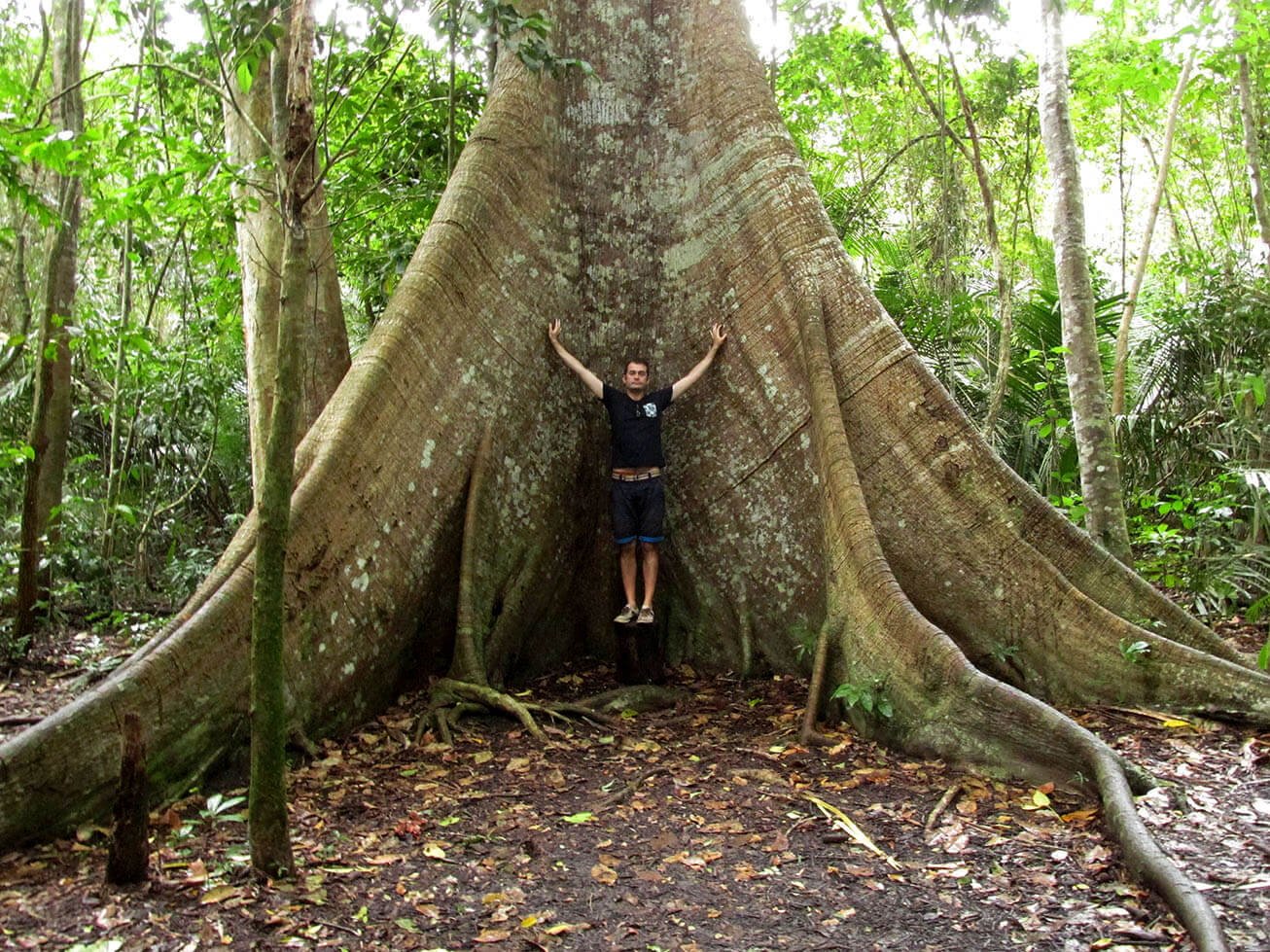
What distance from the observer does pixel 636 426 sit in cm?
586

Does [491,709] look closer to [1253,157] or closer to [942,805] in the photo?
[942,805]

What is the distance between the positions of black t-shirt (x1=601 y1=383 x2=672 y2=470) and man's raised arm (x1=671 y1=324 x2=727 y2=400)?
0.11 metres

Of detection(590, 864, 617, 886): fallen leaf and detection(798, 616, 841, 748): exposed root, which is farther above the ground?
detection(798, 616, 841, 748): exposed root

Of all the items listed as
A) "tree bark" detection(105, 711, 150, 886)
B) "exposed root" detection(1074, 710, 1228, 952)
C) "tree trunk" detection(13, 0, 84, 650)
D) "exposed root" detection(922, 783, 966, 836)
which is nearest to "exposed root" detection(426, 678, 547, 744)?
"tree bark" detection(105, 711, 150, 886)

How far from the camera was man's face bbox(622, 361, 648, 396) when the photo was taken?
19.2 ft

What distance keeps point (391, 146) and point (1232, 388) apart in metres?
6.74

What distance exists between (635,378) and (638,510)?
0.75 metres

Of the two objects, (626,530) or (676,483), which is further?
(676,483)

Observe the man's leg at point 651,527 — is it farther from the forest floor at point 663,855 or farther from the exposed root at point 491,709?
the forest floor at point 663,855

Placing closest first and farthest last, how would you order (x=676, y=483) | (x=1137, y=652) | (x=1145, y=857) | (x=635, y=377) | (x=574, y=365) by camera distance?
(x=1145, y=857) < (x=1137, y=652) < (x=635, y=377) < (x=574, y=365) < (x=676, y=483)

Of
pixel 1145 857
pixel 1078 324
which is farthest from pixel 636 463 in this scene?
pixel 1145 857

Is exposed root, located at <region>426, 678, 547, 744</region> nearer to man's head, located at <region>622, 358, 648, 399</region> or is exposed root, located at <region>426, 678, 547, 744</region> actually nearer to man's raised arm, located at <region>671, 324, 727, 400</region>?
man's head, located at <region>622, 358, 648, 399</region>

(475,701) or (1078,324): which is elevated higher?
(1078,324)

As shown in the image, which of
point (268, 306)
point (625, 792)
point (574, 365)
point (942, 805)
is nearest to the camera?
point (942, 805)
